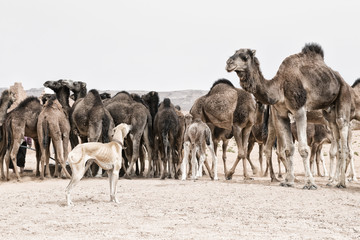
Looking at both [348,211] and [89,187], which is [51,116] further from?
[348,211]

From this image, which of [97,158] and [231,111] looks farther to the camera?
[231,111]

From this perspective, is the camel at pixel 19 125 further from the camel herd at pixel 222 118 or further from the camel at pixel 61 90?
the camel at pixel 61 90

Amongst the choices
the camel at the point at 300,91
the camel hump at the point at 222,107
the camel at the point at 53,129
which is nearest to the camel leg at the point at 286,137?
the camel at the point at 300,91

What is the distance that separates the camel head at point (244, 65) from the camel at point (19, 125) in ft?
23.0

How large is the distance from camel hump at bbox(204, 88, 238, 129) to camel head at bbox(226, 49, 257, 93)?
3.39 meters

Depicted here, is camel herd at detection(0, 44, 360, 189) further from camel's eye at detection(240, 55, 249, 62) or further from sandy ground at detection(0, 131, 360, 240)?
sandy ground at detection(0, 131, 360, 240)

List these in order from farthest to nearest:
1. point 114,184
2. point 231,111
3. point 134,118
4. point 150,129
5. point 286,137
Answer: point 150,129, point 134,118, point 231,111, point 286,137, point 114,184

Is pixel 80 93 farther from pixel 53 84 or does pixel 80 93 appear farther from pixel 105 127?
pixel 105 127

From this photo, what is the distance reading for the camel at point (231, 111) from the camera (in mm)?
13562

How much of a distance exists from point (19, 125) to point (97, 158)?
657cm

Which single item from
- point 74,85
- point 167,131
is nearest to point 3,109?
point 74,85

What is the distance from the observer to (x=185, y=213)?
7223mm

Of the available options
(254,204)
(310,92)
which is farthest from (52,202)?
(310,92)

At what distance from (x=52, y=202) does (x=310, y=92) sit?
5907 mm
